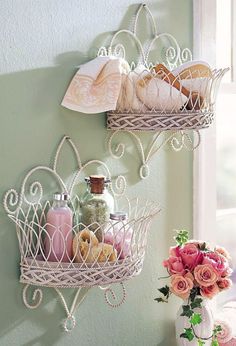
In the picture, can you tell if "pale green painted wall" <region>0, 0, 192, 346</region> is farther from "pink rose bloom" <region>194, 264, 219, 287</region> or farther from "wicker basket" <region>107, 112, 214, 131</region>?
"pink rose bloom" <region>194, 264, 219, 287</region>

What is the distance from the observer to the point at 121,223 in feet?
6.59

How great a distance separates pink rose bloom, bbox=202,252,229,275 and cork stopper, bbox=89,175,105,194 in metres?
0.44

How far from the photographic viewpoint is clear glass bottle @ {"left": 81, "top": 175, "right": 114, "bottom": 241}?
198 centimetres

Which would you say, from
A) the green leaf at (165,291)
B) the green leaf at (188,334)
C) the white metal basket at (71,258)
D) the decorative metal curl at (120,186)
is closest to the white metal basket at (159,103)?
the decorative metal curl at (120,186)

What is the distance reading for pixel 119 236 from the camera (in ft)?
6.50

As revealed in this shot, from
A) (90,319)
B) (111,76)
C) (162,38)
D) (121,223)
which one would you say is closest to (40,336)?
(90,319)

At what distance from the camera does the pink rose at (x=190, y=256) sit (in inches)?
88.7

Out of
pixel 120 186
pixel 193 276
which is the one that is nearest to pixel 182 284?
pixel 193 276

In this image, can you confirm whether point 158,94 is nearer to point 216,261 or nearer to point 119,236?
point 119,236

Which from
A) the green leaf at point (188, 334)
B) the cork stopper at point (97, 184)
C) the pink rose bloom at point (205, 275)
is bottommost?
the green leaf at point (188, 334)

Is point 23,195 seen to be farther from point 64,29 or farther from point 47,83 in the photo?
point 64,29

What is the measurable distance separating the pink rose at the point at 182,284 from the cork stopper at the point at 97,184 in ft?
1.37

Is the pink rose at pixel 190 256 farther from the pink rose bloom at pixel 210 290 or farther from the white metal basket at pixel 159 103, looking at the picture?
the white metal basket at pixel 159 103

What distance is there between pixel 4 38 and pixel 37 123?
0.75ft
